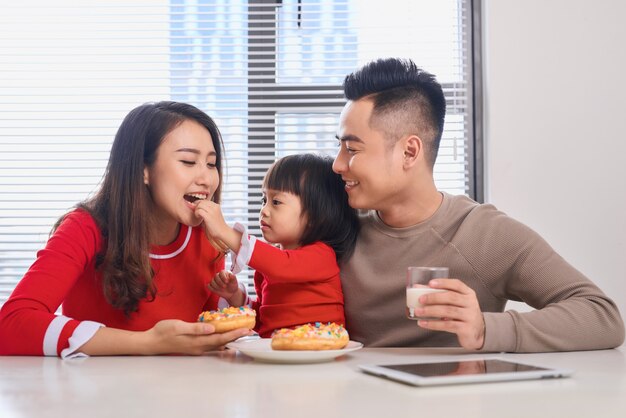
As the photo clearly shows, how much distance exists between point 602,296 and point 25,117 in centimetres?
287

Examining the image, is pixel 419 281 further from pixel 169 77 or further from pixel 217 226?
pixel 169 77

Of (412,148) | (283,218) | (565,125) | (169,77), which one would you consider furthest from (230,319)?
(169,77)

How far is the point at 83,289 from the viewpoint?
196 centimetres

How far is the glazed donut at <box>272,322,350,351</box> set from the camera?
4.50ft

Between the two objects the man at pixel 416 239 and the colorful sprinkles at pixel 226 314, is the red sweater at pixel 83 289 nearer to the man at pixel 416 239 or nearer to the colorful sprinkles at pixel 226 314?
the colorful sprinkles at pixel 226 314

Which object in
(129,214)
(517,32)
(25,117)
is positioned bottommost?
(129,214)

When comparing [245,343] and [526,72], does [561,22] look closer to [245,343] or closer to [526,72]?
[526,72]

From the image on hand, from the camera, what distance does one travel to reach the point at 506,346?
5.05 feet

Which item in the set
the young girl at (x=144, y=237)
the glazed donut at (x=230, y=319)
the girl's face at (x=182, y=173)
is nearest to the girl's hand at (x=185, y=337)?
the glazed donut at (x=230, y=319)

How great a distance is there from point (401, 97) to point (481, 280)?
575mm

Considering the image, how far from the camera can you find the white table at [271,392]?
949mm

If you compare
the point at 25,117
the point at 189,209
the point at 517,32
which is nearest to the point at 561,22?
the point at 517,32

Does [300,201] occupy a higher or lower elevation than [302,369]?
higher

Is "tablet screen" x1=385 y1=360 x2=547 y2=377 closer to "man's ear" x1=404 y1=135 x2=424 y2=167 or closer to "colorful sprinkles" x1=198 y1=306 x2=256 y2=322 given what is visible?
"colorful sprinkles" x1=198 y1=306 x2=256 y2=322
